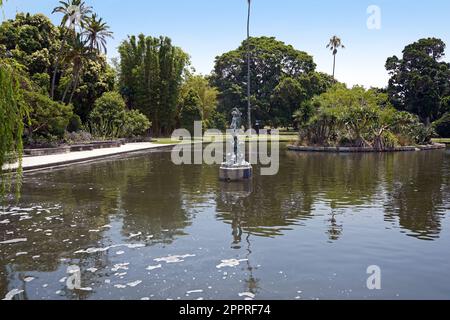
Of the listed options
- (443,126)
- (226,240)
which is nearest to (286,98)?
(443,126)

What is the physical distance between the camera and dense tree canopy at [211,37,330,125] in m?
87.8

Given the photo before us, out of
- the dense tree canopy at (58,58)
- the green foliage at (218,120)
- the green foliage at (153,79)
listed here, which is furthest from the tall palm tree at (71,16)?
the green foliage at (218,120)

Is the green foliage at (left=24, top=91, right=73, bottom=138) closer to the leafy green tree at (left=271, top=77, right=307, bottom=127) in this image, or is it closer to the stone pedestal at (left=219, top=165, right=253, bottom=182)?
the stone pedestal at (left=219, top=165, right=253, bottom=182)

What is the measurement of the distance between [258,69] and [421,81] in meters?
33.8

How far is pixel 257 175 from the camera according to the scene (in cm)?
2152

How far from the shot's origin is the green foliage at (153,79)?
61.4m

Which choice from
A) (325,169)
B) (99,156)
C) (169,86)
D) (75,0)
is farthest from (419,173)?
(169,86)

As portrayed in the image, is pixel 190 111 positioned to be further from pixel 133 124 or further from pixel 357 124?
pixel 357 124

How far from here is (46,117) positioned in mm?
32562

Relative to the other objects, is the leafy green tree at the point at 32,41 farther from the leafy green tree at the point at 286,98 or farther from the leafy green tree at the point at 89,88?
the leafy green tree at the point at 286,98

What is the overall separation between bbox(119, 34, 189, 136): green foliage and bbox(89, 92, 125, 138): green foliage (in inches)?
520

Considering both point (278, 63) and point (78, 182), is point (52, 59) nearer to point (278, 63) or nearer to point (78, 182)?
point (78, 182)

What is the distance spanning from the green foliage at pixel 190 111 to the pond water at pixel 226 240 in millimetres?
44800

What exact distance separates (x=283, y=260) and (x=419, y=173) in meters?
17.1
